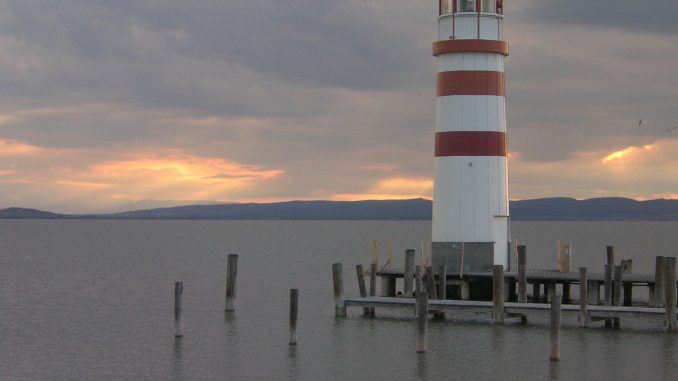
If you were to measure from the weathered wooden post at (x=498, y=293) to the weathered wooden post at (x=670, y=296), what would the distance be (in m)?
4.25

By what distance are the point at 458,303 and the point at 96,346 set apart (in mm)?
9782

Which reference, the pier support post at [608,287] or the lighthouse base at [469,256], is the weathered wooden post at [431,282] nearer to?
the lighthouse base at [469,256]

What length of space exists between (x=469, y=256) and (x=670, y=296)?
703 centimetres

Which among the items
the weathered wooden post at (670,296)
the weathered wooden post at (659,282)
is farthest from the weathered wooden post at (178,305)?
the weathered wooden post at (659,282)

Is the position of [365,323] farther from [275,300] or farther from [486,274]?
[275,300]

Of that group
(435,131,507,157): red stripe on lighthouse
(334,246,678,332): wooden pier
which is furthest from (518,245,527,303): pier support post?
→ (435,131,507,157): red stripe on lighthouse

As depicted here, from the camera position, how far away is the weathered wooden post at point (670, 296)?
29.1 m

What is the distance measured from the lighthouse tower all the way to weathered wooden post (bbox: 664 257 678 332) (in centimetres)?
599

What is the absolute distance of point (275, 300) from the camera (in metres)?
44.9

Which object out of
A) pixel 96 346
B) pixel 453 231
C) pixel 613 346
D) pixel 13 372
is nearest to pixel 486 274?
pixel 453 231

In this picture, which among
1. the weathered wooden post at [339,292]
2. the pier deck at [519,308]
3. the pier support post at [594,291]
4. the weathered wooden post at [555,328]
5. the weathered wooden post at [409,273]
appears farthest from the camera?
the weathered wooden post at [409,273]

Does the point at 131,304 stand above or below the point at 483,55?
below

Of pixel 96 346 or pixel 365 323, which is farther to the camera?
pixel 365 323

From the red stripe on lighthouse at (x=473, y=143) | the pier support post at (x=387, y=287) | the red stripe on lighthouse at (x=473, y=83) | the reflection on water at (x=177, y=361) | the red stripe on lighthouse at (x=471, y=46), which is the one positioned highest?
the red stripe on lighthouse at (x=471, y=46)
